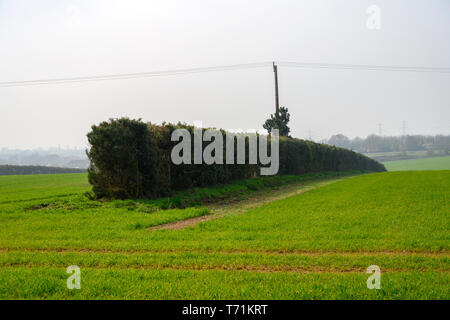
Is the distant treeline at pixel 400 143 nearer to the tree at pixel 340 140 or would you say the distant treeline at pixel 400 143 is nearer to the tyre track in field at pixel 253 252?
the tree at pixel 340 140

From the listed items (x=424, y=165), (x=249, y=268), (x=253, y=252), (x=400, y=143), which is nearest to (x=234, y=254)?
(x=253, y=252)

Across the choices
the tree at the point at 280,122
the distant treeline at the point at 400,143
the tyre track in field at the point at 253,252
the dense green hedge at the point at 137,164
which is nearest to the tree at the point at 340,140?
the distant treeline at the point at 400,143

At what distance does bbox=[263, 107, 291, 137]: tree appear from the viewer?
128ft

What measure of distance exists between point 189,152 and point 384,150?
14655 centimetres

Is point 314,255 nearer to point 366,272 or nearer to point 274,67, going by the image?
point 366,272

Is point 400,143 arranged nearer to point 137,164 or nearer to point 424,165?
point 424,165

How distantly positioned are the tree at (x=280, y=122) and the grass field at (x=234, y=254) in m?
27.1

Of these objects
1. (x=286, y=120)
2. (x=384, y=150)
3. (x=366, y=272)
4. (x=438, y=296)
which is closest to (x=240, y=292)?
(x=366, y=272)

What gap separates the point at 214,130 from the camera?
69.2 ft

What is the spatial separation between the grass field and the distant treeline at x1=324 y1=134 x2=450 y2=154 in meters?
142

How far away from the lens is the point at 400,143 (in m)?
146

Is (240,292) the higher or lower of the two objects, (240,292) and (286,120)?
the lower

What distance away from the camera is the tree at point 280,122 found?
128 feet

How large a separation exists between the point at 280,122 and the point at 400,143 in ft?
420
